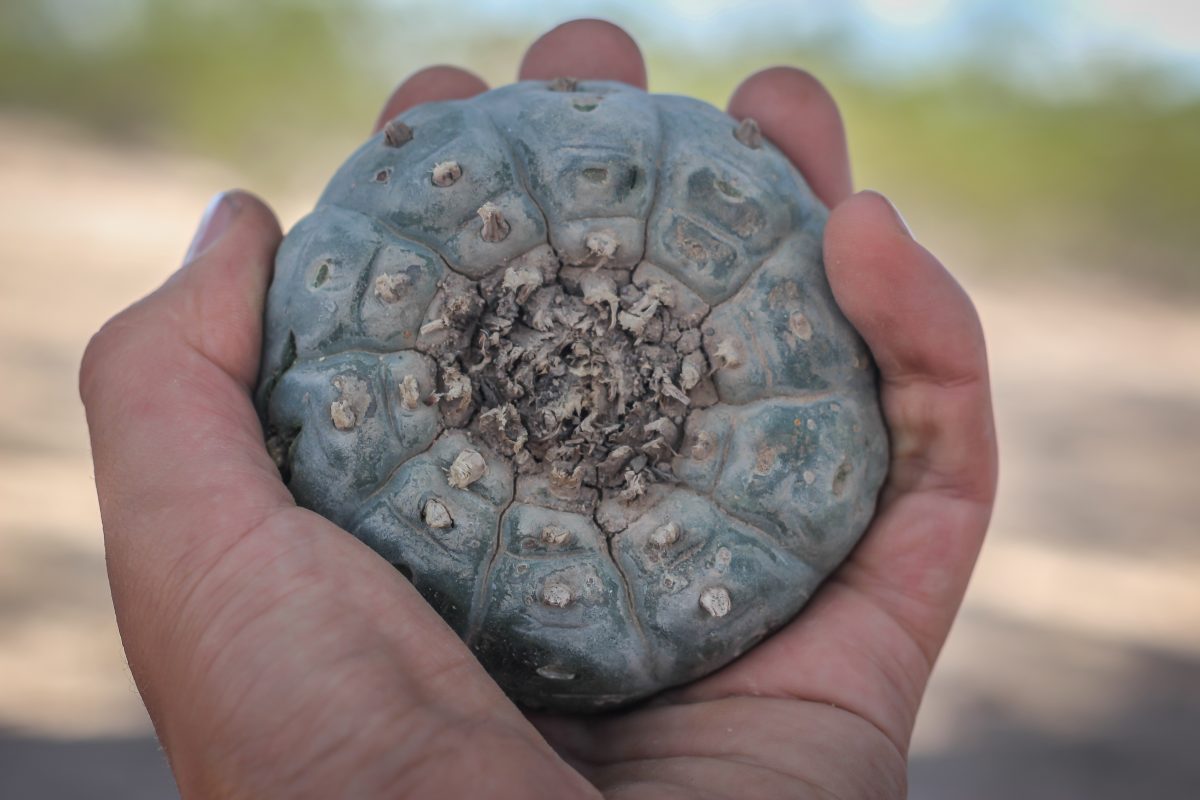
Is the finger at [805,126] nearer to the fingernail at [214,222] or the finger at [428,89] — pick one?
the finger at [428,89]

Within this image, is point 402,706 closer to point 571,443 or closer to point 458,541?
point 458,541

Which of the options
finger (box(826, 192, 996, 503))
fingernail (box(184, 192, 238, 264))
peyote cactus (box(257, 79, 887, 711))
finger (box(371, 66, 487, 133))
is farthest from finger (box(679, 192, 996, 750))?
fingernail (box(184, 192, 238, 264))

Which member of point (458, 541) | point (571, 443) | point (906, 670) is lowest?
point (906, 670)

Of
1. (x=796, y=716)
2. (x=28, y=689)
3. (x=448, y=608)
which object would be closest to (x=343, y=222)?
(x=448, y=608)

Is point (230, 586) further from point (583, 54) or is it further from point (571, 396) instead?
point (583, 54)

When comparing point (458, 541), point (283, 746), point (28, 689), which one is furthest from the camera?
point (28, 689)

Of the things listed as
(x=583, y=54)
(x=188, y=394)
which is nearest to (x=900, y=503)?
(x=583, y=54)

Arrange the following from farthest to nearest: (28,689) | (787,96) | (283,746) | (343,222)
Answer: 1. (28,689)
2. (787,96)
3. (343,222)
4. (283,746)
